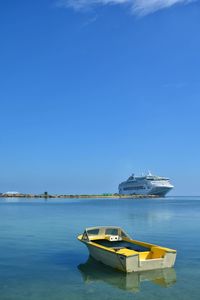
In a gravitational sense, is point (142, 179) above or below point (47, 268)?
above

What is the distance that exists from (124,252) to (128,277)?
1.94m

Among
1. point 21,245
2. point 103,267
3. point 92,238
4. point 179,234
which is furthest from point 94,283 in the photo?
point 179,234

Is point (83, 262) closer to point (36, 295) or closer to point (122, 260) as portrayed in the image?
point (122, 260)

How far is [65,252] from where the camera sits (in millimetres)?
26828

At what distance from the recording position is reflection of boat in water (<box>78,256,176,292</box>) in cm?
1786

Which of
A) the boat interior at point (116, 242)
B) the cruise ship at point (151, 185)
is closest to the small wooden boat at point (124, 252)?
the boat interior at point (116, 242)

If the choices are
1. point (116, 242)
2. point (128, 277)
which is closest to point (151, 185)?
point (116, 242)

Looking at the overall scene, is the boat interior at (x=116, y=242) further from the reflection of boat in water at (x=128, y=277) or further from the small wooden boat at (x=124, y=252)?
the reflection of boat in water at (x=128, y=277)

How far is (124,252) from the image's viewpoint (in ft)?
67.3

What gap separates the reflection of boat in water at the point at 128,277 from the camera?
1786 centimetres

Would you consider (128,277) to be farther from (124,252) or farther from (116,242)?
(116,242)

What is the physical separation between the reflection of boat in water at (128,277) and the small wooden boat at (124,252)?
0.78 ft

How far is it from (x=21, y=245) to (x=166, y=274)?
45.0 feet

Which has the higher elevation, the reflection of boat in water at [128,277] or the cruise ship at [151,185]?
the cruise ship at [151,185]
